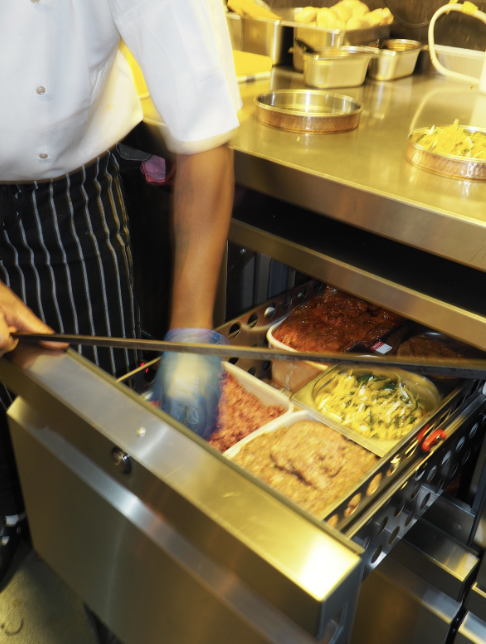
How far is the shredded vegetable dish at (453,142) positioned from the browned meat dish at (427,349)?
368mm

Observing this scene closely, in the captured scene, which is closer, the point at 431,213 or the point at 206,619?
the point at 206,619

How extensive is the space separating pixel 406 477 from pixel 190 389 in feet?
1.16

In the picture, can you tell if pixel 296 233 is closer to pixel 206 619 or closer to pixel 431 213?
pixel 431 213

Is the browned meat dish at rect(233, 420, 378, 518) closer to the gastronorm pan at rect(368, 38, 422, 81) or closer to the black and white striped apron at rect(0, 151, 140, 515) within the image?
the black and white striped apron at rect(0, 151, 140, 515)

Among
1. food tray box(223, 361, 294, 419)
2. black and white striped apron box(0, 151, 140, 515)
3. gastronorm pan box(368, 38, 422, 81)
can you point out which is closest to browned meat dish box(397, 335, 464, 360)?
food tray box(223, 361, 294, 419)

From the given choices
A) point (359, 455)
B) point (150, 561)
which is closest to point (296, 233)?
point (359, 455)

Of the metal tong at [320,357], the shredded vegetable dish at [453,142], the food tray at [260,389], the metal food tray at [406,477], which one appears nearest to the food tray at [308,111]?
the shredded vegetable dish at [453,142]

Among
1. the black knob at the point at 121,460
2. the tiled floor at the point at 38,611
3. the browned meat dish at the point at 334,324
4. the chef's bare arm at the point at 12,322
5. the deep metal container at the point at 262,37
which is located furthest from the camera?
the deep metal container at the point at 262,37

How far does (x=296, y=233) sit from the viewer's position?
3.73ft

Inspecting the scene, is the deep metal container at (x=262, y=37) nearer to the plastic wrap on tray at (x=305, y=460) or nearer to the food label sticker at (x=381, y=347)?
the food label sticker at (x=381, y=347)

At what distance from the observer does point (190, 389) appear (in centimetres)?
92

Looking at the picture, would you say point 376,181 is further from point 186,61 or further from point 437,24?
point 437,24

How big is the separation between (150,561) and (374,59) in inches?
61.0

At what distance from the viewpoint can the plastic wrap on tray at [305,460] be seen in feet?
2.72
